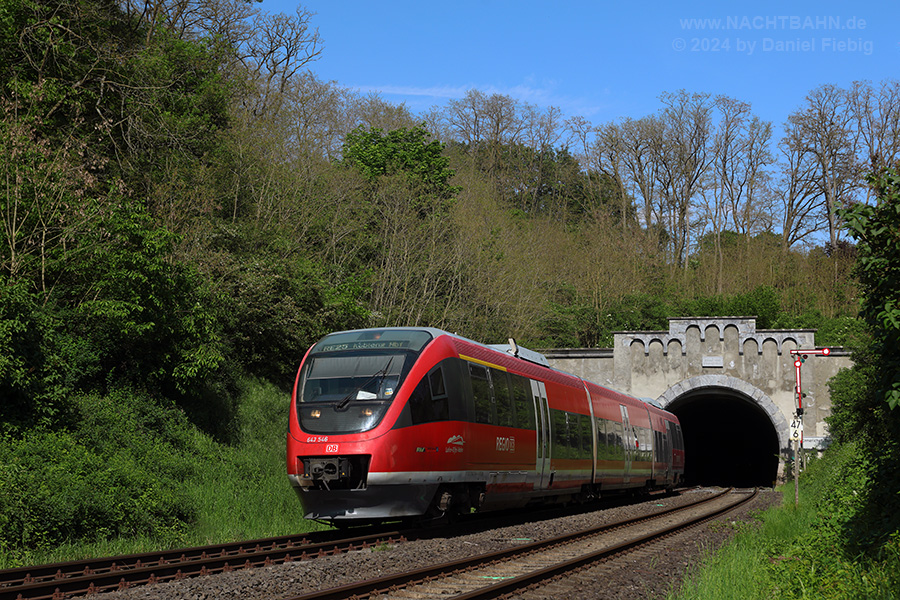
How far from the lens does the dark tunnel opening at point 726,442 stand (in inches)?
1757

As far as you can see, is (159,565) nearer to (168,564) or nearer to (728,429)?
(168,564)

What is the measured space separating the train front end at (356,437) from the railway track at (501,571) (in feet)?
6.69

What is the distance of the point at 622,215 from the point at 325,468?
5268 cm

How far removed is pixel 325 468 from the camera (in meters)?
12.1

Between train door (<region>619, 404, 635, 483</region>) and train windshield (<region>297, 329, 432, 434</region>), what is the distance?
40.7ft

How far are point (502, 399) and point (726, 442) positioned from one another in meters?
42.6

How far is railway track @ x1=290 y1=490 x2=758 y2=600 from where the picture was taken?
27.1 feet

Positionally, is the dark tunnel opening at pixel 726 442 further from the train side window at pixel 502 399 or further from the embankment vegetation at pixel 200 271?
the train side window at pixel 502 399

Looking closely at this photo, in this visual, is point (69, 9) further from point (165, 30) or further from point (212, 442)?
point (212, 442)

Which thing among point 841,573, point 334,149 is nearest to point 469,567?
point 841,573

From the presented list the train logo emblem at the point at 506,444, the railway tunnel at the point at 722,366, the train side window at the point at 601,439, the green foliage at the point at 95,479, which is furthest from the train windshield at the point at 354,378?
the railway tunnel at the point at 722,366

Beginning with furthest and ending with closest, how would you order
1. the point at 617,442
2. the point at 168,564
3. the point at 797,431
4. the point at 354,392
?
the point at 617,442, the point at 797,431, the point at 354,392, the point at 168,564

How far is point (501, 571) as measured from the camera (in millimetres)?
10031

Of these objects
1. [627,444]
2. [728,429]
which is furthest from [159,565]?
[728,429]
